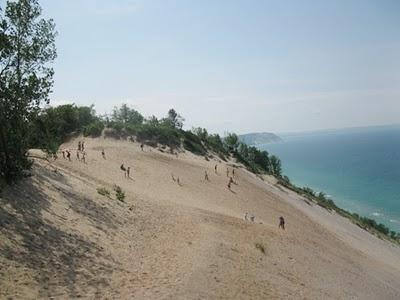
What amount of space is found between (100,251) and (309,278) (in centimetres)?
1287

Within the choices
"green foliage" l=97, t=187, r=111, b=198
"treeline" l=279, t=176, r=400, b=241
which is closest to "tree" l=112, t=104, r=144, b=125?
"treeline" l=279, t=176, r=400, b=241

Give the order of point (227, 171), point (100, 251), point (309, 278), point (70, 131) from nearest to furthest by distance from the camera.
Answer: point (100, 251) < point (309, 278) < point (227, 171) < point (70, 131)

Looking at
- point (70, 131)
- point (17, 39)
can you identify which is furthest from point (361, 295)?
point (70, 131)

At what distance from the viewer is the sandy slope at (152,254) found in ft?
50.2

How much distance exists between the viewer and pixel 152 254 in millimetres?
20453

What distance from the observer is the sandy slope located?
1531 cm

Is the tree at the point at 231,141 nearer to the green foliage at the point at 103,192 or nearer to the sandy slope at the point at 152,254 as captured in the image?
the sandy slope at the point at 152,254

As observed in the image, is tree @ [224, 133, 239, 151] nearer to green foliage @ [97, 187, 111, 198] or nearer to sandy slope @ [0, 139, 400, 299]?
sandy slope @ [0, 139, 400, 299]

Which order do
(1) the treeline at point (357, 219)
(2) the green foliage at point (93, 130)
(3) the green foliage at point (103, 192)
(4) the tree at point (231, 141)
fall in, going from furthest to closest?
(4) the tree at point (231, 141)
(2) the green foliage at point (93, 130)
(1) the treeline at point (357, 219)
(3) the green foliage at point (103, 192)

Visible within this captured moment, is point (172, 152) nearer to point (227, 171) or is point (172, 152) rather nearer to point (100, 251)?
point (227, 171)

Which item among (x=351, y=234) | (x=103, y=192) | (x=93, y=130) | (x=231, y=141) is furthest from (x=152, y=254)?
(x=231, y=141)

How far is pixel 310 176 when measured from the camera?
194 m

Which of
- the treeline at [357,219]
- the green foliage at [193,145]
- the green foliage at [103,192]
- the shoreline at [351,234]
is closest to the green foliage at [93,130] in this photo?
the green foliage at [193,145]

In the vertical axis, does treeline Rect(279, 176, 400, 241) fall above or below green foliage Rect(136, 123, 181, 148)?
below
